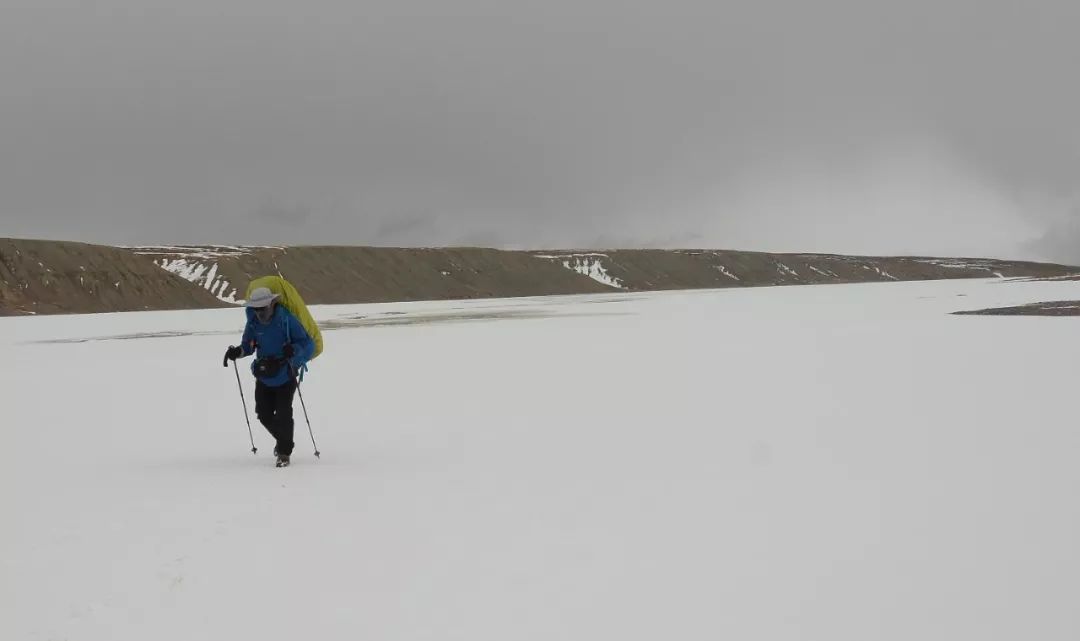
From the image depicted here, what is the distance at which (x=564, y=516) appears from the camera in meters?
5.11

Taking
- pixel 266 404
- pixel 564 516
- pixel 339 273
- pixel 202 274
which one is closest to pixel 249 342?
pixel 266 404

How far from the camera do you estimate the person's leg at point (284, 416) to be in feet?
22.8

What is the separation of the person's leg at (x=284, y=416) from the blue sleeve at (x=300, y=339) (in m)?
0.23

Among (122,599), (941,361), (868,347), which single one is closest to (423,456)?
(122,599)

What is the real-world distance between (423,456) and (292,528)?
237 cm

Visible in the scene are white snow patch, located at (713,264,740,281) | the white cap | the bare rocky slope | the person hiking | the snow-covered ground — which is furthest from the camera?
white snow patch, located at (713,264,740,281)

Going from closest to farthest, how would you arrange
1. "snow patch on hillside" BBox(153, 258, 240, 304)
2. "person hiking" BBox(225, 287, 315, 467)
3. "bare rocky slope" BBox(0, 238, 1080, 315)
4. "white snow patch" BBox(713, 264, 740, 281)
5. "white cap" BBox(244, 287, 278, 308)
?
1. "white cap" BBox(244, 287, 278, 308)
2. "person hiking" BBox(225, 287, 315, 467)
3. "bare rocky slope" BBox(0, 238, 1080, 315)
4. "snow patch on hillside" BBox(153, 258, 240, 304)
5. "white snow patch" BBox(713, 264, 740, 281)

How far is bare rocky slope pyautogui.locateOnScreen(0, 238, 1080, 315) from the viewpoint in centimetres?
8694

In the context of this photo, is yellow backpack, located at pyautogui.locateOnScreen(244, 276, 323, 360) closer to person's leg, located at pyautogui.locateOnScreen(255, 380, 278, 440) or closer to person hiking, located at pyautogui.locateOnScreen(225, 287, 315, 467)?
person hiking, located at pyautogui.locateOnScreen(225, 287, 315, 467)

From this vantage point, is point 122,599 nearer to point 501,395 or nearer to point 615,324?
point 501,395

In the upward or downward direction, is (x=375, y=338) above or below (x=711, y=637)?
below

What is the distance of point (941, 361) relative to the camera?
46.9ft

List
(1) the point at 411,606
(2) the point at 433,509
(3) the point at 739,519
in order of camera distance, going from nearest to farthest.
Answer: (1) the point at 411,606
(3) the point at 739,519
(2) the point at 433,509

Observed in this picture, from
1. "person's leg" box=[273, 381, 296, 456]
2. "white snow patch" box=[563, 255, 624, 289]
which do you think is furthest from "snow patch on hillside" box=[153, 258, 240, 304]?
"person's leg" box=[273, 381, 296, 456]
